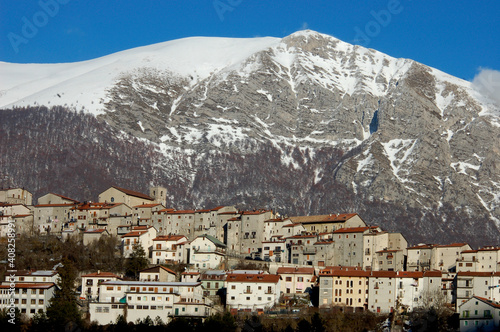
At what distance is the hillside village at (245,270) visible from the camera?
10450 centimetres

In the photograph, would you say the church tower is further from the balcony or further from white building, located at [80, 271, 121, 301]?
white building, located at [80, 271, 121, 301]

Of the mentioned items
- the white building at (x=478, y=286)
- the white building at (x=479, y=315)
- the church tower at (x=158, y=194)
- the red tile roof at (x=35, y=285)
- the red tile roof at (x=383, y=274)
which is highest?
the church tower at (x=158, y=194)

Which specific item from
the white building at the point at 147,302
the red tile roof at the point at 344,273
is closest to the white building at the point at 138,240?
the white building at the point at 147,302

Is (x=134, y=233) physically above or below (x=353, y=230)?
below

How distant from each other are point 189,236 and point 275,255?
15929 millimetres

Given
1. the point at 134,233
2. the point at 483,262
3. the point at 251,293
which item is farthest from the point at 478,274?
the point at 134,233

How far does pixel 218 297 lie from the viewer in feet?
359

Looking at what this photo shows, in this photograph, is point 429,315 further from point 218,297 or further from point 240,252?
point 240,252

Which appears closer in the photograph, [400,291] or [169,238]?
[400,291]

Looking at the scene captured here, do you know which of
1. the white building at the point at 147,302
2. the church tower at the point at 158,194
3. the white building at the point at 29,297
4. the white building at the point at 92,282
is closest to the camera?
the white building at the point at 147,302

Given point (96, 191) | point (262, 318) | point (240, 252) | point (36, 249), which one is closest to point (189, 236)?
point (240, 252)

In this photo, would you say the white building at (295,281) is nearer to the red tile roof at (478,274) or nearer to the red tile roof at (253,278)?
the red tile roof at (253,278)

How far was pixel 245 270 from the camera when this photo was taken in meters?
117

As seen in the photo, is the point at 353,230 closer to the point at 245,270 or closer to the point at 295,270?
the point at 295,270
